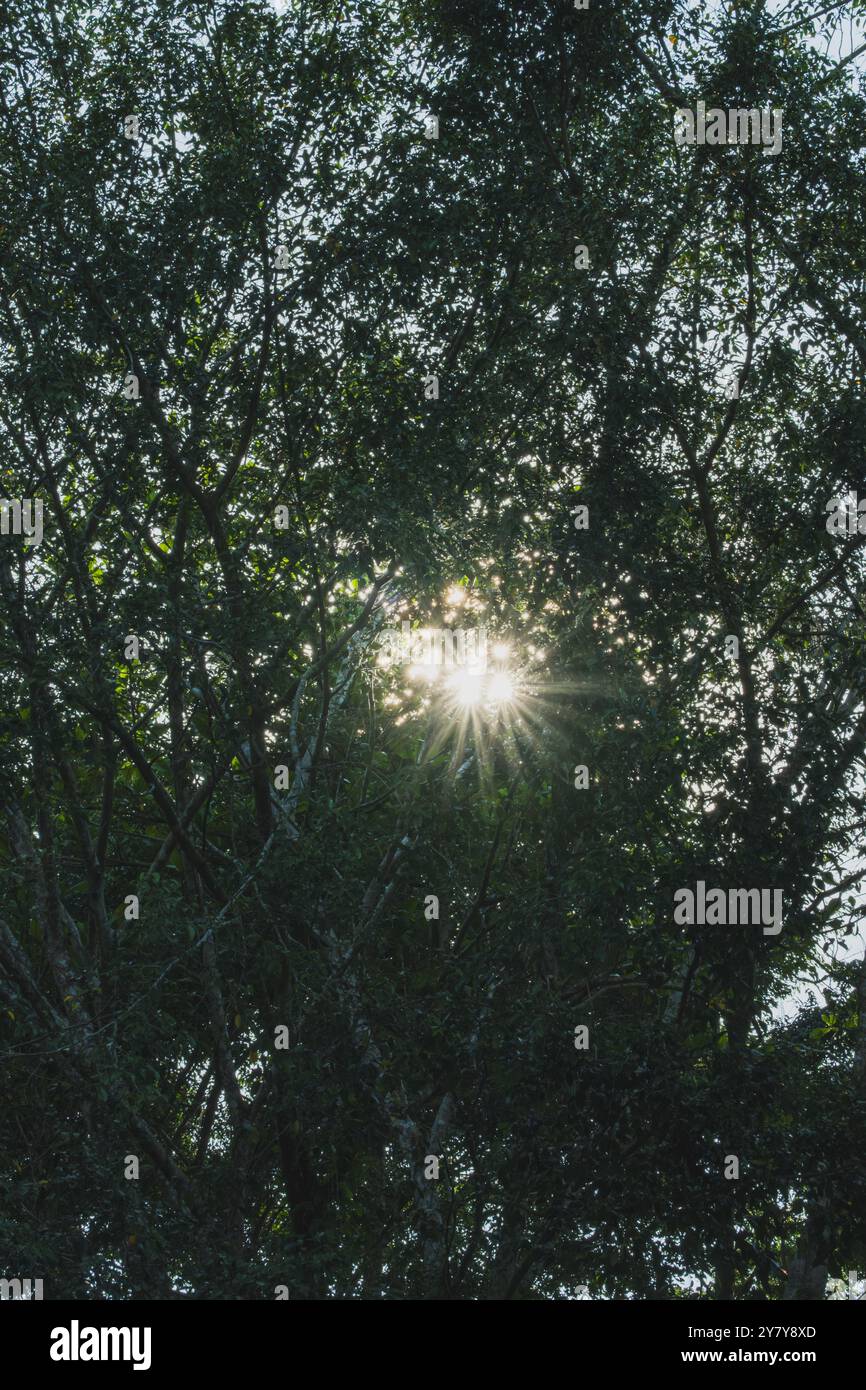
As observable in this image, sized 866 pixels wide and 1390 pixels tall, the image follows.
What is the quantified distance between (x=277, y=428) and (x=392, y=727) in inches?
131

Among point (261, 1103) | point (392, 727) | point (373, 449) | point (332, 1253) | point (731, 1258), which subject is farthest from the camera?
point (392, 727)

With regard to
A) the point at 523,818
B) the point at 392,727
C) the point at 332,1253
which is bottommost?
the point at 332,1253

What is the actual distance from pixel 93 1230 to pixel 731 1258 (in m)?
3.98

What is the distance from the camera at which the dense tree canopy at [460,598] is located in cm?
855

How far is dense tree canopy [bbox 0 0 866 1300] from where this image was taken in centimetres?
855

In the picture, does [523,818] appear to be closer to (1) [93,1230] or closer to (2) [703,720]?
(2) [703,720]

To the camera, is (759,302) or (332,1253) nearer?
(332,1253)

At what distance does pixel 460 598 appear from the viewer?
9.83 meters

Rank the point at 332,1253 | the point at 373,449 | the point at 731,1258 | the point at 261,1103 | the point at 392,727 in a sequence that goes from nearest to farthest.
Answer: the point at 731,1258 < the point at 332,1253 < the point at 373,449 < the point at 261,1103 < the point at 392,727

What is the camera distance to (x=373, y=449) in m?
9.60

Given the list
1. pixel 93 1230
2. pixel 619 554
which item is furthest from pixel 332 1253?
pixel 619 554

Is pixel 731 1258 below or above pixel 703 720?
below

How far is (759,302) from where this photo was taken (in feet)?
32.0

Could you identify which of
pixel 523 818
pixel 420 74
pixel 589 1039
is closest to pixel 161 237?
pixel 420 74
